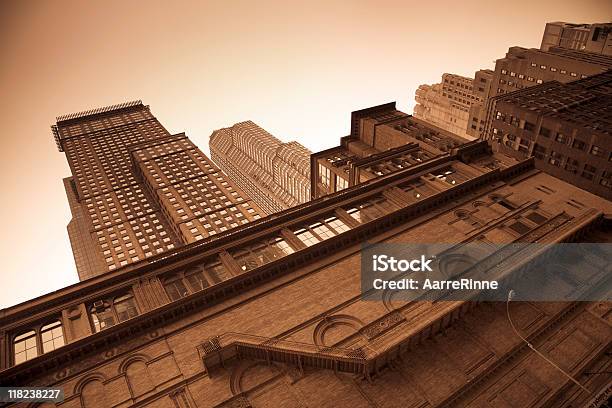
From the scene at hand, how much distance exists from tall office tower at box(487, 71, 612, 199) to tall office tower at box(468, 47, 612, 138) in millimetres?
6364

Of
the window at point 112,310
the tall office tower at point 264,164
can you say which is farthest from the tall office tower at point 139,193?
the tall office tower at point 264,164

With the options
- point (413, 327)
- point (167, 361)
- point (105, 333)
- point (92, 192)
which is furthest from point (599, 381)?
point (92, 192)

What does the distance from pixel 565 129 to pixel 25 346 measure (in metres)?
55.5

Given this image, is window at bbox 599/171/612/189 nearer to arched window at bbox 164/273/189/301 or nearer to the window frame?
arched window at bbox 164/273/189/301

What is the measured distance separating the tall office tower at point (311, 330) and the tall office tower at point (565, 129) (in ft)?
41.3

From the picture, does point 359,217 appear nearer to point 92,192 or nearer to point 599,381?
point 599,381

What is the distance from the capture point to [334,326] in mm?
23875

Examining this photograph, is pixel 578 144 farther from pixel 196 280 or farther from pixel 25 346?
pixel 25 346

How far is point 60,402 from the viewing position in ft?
66.1

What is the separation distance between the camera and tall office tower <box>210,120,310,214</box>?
131 metres

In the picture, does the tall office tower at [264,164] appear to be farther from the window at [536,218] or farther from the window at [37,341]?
the window at [37,341]

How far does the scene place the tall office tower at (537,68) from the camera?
208ft

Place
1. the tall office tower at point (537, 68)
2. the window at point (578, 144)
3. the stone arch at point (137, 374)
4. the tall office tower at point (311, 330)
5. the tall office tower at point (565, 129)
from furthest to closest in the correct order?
the tall office tower at point (537, 68) → the window at point (578, 144) → the tall office tower at point (565, 129) → the stone arch at point (137, 374) → the tall office tower at point (311, 330)

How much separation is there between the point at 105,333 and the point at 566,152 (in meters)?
50.6
